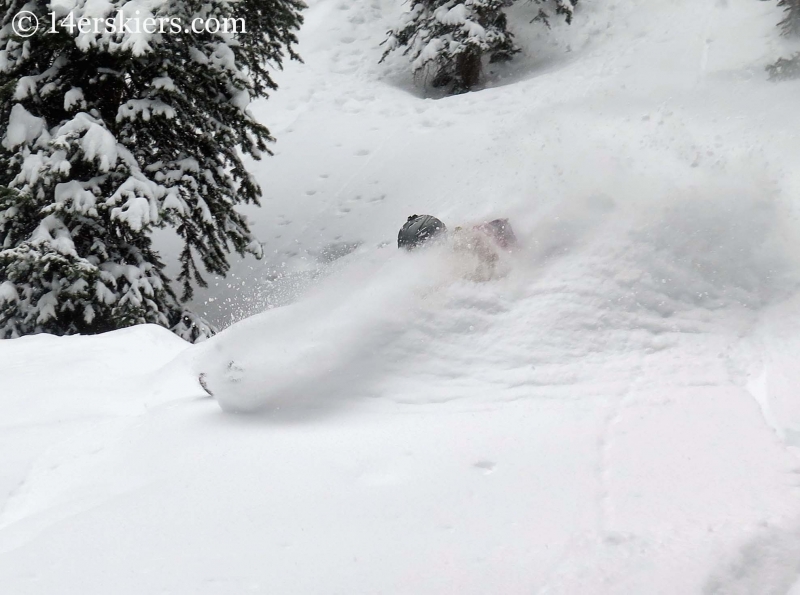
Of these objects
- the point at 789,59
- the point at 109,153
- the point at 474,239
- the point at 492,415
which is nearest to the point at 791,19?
the point at 789,59

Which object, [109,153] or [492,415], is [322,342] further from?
[109,153]

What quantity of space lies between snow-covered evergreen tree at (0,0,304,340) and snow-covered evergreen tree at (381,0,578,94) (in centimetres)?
483

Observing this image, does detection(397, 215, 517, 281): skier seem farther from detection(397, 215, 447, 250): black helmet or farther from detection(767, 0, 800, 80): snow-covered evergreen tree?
detection(767, 0, 800, 80): snow-covered evergreen tree

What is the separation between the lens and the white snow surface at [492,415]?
2438 millimetres

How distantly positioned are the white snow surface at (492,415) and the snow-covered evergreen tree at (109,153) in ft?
2.79

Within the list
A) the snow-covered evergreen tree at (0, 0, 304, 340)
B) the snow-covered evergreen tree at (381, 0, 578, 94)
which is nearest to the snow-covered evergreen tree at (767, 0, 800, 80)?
the snow-covered evergreen tree at (381, 0, 578, 94)

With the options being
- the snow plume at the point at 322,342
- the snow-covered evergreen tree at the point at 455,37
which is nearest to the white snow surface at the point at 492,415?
the snow plume at the point at 322,342

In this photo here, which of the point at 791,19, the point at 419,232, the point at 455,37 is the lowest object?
the point at 419,232

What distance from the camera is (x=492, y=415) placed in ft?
11.4

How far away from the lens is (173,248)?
9211mm

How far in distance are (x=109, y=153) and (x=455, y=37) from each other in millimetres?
6891

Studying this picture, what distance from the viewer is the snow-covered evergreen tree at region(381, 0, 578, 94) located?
425 inches

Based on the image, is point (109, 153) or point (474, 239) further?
point (109, 153)

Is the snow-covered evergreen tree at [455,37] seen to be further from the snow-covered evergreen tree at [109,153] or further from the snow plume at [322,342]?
the snow plume at [322,342]
